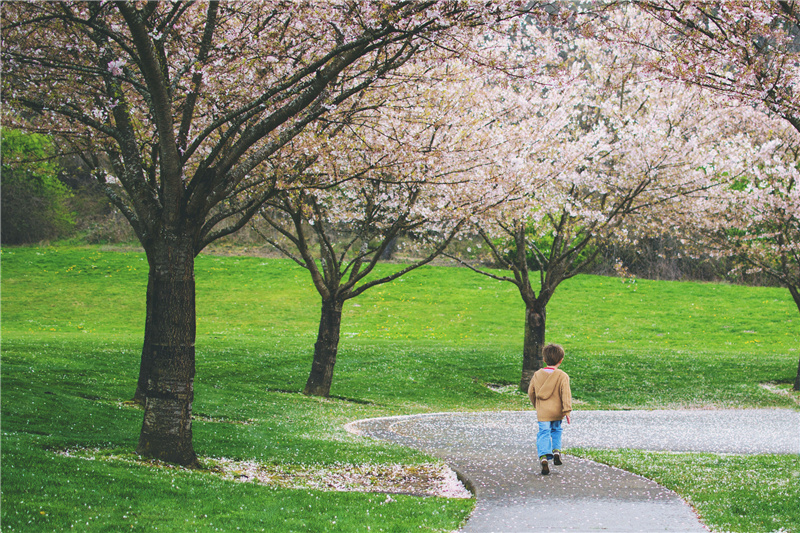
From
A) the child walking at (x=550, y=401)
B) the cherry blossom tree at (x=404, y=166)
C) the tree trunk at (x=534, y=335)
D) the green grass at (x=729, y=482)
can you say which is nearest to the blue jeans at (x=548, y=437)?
the child walking at (x=550, y=401)

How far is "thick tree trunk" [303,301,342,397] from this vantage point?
1745 centimetres

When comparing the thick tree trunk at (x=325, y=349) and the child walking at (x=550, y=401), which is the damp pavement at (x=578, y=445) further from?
the thick tree trunk at (x=325, y=349)

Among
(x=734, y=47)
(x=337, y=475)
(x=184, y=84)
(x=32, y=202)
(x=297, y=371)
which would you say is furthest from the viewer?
(x=32, y=202)

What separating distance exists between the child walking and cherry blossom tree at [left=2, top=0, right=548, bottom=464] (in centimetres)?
415

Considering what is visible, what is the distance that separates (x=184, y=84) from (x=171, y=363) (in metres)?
4.36

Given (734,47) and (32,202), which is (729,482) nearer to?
(734,47)

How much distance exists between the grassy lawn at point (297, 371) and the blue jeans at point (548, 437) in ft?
5.06

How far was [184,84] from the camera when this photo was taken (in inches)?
396

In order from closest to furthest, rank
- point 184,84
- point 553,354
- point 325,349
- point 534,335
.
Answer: point 553,354
point 184,84
point 325,349
point 534,335

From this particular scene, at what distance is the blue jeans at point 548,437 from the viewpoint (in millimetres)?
8508

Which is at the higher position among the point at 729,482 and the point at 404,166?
the point at 404,166

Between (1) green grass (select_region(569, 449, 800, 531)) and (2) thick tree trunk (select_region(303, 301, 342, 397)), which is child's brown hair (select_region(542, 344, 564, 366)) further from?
(2) thick tree trunk (select_region(303, 301, 342, 397))

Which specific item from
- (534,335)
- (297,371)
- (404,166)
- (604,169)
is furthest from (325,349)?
(604,169)

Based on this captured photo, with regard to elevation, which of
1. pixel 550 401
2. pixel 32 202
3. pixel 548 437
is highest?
pixel 32 202
